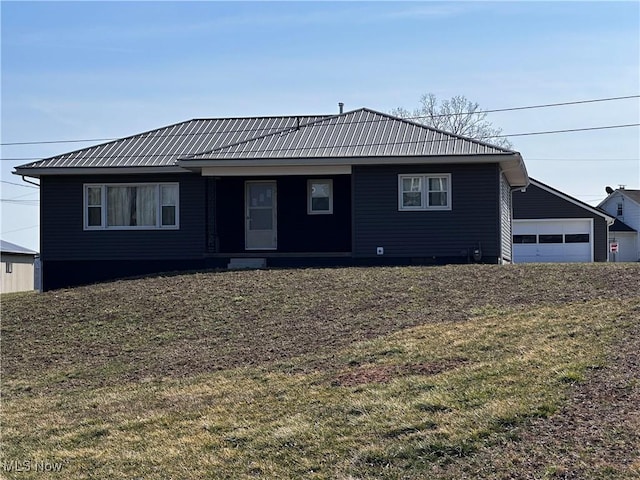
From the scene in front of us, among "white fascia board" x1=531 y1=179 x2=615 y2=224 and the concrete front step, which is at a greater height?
"white fascia board" x1=531 y1=179 x2=615 y2=224

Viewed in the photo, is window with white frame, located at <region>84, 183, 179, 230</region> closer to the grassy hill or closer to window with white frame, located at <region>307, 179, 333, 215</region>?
window with white frame, located at <region>307, 179, 333, 215</region>

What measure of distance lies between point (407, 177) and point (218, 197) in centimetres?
508

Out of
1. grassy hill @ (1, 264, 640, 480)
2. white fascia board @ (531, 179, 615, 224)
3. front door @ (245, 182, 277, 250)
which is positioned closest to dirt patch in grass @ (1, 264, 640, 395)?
grassy hill @ (1, 264, 640, 480)

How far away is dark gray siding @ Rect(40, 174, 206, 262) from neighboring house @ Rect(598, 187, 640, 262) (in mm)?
30970

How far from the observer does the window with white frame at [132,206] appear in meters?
23.2

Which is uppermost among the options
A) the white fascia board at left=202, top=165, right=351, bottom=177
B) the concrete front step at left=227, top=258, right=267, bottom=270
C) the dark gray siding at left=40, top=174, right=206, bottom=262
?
the white fascia board at left=202, top=165, right=351, bottom=177

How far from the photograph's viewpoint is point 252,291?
17203mm

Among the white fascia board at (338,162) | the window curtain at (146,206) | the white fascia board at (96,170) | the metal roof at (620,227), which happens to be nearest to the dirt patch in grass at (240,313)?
the white fascia board at (338,162)

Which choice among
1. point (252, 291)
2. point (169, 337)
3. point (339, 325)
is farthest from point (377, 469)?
point (252, 291)

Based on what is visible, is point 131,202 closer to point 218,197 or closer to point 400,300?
point 218,197

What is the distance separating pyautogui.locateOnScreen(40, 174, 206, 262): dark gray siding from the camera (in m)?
23.0

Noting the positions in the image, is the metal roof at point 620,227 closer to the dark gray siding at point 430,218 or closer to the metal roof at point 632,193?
the metal roof at point 632,193

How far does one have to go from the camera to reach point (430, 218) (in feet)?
71.1

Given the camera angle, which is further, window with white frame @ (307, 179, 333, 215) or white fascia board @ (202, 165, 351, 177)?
window with white frame @ (307, 179, 333, 215)
